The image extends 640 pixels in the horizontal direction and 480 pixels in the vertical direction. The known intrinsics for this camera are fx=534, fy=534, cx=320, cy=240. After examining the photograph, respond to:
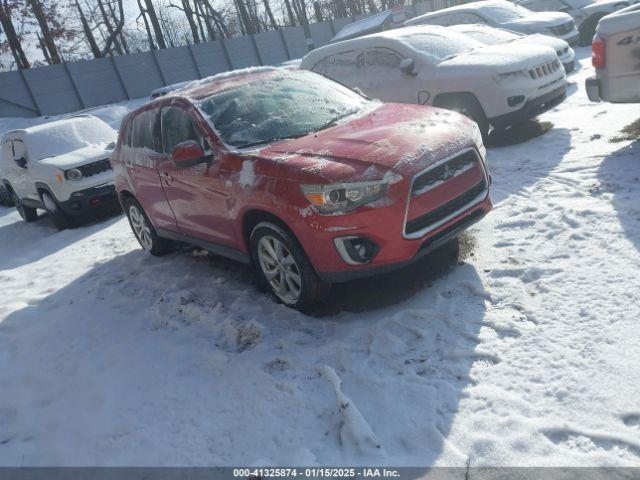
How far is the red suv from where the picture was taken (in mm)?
3584

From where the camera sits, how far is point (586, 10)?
13203mm

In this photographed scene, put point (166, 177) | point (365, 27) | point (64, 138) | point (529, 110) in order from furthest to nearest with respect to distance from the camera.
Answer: point (365, 27) < point (64, 138) < point (529, 110) < point (166, 177)

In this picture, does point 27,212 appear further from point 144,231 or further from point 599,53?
point 599,53

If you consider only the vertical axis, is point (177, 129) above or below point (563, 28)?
above

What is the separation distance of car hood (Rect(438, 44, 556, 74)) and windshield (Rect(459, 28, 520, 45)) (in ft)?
3.13

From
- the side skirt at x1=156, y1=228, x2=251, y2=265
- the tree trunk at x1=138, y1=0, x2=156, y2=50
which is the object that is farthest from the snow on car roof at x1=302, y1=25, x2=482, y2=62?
the tree trunk at x1=138, y1=0, x2=156, y2=50

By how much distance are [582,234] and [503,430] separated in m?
2.23

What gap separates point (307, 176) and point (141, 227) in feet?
11.4

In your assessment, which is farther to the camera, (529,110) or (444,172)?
(529,110)

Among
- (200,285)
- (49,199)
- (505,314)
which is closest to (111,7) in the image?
(49,199)

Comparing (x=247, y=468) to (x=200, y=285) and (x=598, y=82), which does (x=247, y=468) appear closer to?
(x=200, y=285)

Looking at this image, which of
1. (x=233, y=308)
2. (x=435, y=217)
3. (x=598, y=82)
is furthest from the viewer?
(x=598, y=82)

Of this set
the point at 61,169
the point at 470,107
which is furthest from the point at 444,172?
the point at 61,169

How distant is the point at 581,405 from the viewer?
2654 mm
